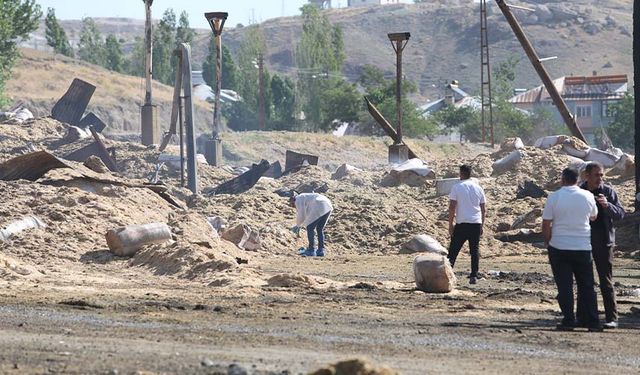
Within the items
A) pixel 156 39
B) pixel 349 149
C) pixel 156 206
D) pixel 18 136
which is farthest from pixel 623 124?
pixel 156 206

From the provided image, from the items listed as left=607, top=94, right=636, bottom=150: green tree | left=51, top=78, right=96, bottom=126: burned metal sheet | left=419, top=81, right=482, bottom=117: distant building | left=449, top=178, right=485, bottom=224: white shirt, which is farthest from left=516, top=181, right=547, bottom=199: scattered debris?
left=419, top=81, right=482, bottom=117: distant building

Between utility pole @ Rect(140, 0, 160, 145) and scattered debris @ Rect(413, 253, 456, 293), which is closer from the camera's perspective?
scattered debris @ Rect(413, 253, 456, 293)

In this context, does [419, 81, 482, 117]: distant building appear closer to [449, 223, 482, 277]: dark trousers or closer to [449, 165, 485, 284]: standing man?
[449, 223, 482, 277]: dark trousers

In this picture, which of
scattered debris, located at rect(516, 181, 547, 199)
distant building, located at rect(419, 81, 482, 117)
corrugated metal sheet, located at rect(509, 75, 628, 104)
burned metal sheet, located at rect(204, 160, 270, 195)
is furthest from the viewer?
corrugated metal sheet, located at rect(509, 75, 628, 104)

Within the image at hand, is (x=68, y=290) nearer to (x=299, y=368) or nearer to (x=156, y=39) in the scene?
(x=299, y=368)

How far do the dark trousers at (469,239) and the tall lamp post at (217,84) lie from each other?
1578 centimetres

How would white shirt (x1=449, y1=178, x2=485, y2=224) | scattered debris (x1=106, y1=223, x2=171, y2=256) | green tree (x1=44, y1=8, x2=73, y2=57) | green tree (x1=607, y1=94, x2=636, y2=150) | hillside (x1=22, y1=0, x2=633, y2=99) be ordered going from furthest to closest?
hillside (x1=22, y1=0, x2=633, y2=99) → green tree (x1=44, y1=8, x2=73, y2=57) → green tree (x1=607, y1=94, x2=636, y2=150) → scattered debris (x1=106, y1=223, x2=171, y2=256) → white shirt (x1=449, y1=178, x2=485, y2=224)

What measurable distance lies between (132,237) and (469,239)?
5.09m

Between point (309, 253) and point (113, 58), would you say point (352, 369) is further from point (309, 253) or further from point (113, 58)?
point (113, 58)

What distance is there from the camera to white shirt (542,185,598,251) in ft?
43.9

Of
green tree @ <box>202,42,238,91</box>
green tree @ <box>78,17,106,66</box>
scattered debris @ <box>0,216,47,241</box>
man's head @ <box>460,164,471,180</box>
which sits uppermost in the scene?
green tree @ <box>78,17,106,66</box>

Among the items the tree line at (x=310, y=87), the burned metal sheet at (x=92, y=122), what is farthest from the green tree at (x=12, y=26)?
the burned metal sheet at (x=92, y=122)

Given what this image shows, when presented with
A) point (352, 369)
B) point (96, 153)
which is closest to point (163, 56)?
point (96, 153)

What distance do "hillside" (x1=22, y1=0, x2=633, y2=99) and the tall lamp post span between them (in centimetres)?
9468
